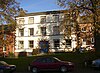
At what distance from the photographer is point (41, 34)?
7219 cm

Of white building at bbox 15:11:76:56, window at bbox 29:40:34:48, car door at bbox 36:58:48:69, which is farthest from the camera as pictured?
window at bbox 29:40:34:48

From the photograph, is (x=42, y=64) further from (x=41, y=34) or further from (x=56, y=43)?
(x=41, y=34)

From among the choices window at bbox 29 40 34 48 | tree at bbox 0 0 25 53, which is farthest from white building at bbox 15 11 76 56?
tree at bbox 0 0 25 53

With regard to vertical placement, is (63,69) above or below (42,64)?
below

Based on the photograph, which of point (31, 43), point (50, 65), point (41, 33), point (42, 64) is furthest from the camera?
point (31, 43)

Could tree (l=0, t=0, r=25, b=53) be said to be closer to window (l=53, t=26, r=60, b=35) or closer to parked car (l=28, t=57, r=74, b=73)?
parked car (l=28, t=57, r=74, b=73)

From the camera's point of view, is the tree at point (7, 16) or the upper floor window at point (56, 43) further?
the upper floor window at point (56, 43)

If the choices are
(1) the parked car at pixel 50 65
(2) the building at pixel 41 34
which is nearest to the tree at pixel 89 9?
(1) the parked car at pixel 50 65

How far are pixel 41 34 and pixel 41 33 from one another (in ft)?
0.82

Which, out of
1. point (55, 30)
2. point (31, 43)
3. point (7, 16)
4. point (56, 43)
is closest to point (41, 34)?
point (31, 43)

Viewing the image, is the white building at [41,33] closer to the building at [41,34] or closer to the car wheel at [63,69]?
the building at [41,34]

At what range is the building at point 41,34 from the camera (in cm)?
6938

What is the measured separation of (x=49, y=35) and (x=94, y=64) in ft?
130

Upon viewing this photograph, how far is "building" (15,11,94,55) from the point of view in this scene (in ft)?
228
